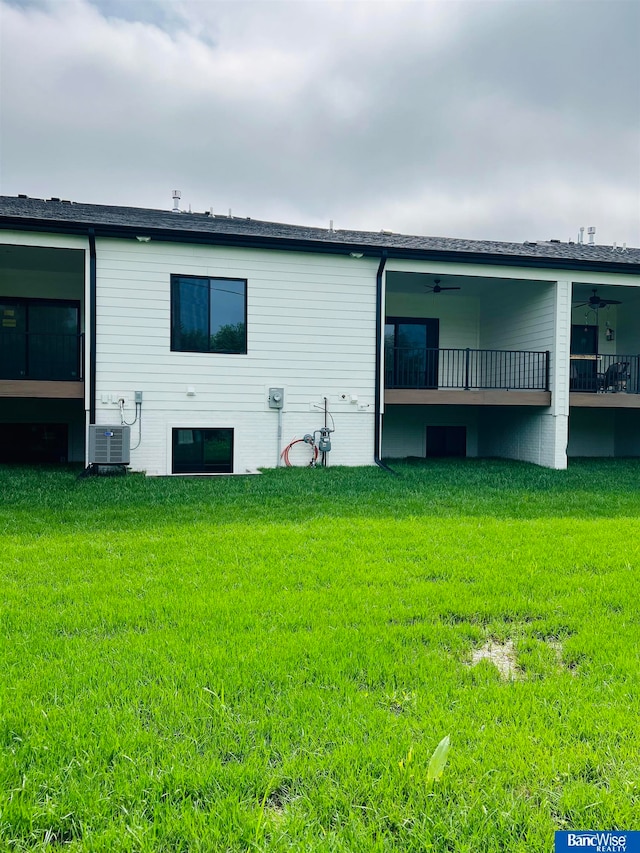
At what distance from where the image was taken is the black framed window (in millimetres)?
10500

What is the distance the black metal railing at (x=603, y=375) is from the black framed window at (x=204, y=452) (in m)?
8.69

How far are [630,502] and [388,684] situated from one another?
6.67m

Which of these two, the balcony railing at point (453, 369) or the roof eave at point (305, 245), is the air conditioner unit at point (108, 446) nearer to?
the roof eave at point (305, 245)

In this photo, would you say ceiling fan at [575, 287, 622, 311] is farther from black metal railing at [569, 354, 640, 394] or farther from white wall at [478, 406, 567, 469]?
white wall at [478, 406, 567, 469]

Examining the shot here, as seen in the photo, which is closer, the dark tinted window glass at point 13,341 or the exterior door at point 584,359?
the dark tinted window glass at point 13,341

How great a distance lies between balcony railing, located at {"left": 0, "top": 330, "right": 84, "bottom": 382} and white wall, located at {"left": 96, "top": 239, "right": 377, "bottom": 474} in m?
2.61

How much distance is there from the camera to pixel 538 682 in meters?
2.72

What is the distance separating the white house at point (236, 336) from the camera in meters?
9.97

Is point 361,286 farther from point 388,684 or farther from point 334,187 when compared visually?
point 334,187

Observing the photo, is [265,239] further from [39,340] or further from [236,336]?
[39,340]

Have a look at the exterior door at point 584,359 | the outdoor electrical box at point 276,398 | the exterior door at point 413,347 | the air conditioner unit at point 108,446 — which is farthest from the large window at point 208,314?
the exterior door at point 584,359

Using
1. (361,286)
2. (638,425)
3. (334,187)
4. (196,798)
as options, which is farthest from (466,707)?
(334,187)

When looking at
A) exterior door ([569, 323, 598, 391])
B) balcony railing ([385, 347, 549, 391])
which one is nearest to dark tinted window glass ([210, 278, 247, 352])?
balcony railing ([385, 347, 549, 391])

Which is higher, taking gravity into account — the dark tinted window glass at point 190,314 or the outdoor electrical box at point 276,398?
the dark tinted window glass at point 190,314
